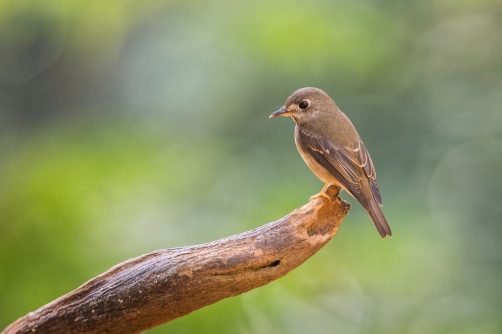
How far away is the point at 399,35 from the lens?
273 inches

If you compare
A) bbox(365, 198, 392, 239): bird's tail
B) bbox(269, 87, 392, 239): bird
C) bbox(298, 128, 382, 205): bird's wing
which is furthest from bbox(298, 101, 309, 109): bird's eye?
bbox(365, 198, 392, 239): bird's tail

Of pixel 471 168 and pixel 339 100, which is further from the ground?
pixel 339 100

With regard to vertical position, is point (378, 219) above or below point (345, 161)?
below

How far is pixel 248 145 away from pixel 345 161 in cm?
182

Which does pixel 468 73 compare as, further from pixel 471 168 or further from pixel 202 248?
pixel 202 248

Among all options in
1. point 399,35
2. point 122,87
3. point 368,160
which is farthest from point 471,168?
point 122,87

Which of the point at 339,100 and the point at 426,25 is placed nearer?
the point at 339,100

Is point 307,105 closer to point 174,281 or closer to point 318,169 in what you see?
point 318,169

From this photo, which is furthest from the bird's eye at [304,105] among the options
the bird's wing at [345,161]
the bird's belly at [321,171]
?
the bird's belly at [321,171]

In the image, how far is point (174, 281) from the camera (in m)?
3.62

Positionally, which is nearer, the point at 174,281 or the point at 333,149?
the point at 174,281

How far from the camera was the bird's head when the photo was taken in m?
5.22

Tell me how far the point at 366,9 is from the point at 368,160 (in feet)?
7.38

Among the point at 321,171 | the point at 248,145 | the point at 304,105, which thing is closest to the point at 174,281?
the point at 321,171
